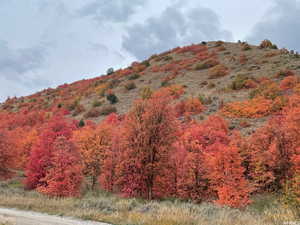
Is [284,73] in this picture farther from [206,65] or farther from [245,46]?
[245,46]

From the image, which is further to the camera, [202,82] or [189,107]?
[202,82]

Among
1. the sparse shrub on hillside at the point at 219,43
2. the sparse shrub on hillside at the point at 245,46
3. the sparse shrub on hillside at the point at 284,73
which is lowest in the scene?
the sparse shrub on hillside at the point at 284,73

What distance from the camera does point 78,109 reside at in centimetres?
6506

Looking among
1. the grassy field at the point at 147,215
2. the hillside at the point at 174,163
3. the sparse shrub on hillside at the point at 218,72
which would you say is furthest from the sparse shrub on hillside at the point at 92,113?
the grassy field at the point at 147,215

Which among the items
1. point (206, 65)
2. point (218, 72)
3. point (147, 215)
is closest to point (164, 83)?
point (218, 72)

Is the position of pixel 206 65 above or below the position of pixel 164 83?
above

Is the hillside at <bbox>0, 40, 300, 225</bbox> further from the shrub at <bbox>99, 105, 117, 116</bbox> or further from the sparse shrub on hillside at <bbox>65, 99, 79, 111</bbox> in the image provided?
the sparse shrub on hillside at <bbox>65, 99, 79, 111</bbox>

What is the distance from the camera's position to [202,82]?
6400 centimetres

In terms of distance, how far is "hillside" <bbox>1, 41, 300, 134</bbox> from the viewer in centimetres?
4778

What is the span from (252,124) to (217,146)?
1303 centimetres

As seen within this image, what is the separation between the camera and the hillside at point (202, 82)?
4778 centimetres

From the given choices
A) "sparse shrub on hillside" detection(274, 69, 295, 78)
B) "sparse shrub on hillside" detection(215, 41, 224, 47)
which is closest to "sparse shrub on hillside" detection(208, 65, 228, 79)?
"sparse shrub on hillside" detection(274, 69, 295, 78)

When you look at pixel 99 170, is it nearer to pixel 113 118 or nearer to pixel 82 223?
pixel 113 118

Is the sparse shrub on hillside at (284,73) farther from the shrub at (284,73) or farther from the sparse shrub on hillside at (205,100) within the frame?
the sparse shrub on hillside at (205,100)
